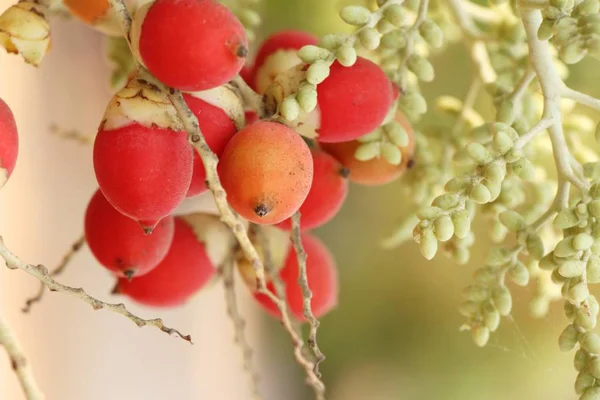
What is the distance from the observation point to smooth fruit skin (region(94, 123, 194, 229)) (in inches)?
12.9

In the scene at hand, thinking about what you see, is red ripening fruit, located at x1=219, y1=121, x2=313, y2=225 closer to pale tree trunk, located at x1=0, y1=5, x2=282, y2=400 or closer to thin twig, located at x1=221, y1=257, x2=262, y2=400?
thin twig, located at x1=221, y1=257, x2=262, y2=400

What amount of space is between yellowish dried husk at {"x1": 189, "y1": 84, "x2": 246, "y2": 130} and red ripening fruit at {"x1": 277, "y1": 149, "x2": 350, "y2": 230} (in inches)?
3.1

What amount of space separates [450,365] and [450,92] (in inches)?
13.3

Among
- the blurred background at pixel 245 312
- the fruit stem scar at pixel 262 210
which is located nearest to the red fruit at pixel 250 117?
the fruit stem scar at pixel 262 210

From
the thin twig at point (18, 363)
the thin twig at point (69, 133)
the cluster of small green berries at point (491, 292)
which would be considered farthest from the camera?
the thin twig at point (69, 133)

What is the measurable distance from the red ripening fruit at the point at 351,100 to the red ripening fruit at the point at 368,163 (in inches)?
2.4

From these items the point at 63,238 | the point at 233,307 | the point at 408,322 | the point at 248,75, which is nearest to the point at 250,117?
the point at 248,75

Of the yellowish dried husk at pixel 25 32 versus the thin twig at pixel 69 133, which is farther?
the thin twig at pixel 69 133

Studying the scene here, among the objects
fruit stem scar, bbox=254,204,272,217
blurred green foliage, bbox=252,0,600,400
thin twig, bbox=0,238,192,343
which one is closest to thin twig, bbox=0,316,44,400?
thin twig, bbox=0,238,192,343

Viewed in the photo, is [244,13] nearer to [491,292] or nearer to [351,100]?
[351,100]

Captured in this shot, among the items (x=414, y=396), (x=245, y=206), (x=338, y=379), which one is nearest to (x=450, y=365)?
(x=414, y=396)

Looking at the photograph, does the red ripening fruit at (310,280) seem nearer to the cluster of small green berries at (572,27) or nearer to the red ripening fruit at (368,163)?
the red ripening fruit at (368,163)

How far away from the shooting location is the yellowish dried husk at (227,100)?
0.36 metres

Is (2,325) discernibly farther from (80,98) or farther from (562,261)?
(80,98)
